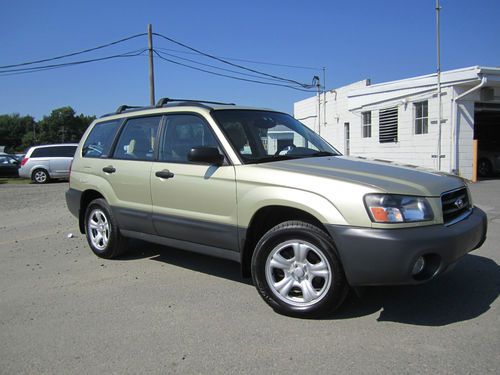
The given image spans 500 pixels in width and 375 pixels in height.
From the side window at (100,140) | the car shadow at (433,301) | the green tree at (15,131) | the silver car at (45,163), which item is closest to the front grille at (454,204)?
the car shadow at (433,301)

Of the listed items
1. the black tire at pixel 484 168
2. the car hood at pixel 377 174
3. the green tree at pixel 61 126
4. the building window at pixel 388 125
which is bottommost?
the black tire at pixel 484 168

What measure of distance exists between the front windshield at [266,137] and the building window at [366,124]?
15.1m

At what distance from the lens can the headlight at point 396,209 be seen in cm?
332

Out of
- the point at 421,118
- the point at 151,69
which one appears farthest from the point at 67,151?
the point at 421,118

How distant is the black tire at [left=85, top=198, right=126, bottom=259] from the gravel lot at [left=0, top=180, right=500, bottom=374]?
236 millimetres

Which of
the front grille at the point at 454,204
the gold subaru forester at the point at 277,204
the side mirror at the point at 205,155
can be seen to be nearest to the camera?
the gold subaru forester at the point at 277,204

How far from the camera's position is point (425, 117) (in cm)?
1644

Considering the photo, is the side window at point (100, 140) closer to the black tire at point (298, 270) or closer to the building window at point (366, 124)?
the black tire at point (298, 270)

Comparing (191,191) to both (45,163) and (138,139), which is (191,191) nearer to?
(138,139)

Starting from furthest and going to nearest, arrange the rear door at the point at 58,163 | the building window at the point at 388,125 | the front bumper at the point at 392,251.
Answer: the rear door at the point at 58,163 < the building window at the point at 388,125 < the front bumper at the point at 392,251

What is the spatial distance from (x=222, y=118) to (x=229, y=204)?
3.09 ft

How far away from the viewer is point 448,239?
3.38 m

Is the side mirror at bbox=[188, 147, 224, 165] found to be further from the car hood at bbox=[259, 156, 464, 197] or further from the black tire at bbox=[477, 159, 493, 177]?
the black tire at bbox=[477, 159, 493, 177]

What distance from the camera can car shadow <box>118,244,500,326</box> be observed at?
12.2 feet
